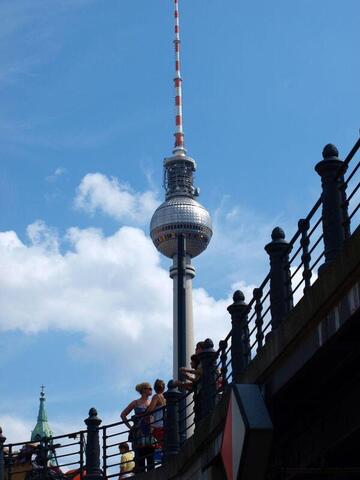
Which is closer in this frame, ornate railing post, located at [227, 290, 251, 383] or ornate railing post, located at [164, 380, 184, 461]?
ornate railing post, located at [227, 290, 251, 383]

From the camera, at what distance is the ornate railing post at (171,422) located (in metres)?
15.3

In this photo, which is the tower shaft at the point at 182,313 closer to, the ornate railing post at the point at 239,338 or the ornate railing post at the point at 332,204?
the ornate railing post at the point at 239,338

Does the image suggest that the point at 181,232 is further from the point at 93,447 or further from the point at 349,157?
the point at 349,157

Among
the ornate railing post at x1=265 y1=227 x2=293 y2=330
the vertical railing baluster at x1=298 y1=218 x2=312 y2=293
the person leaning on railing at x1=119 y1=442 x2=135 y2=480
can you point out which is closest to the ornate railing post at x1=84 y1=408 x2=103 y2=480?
the person leaning on railing at x1=119 y1=442 x2=135 y2=480

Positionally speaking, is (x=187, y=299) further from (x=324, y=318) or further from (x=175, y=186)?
(x=324, y=318)

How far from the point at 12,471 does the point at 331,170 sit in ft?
31.6

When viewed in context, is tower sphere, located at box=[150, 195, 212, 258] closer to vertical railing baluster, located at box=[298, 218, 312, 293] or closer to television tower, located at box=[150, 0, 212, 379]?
television tower, located at box=[150, 0, 212, 379]

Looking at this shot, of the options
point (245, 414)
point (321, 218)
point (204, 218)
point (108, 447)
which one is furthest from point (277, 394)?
point (204, 218)

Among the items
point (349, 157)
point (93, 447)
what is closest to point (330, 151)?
point (349, 157)

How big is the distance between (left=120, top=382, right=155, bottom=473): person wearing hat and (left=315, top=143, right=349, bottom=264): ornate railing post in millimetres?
6409

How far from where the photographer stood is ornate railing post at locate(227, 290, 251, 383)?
12.9 metres

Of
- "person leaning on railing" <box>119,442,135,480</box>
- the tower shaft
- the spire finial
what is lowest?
"person leaning on railing" <box>119,442,135,480</box>

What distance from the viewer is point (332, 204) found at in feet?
32.7

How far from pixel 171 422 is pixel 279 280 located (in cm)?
466
